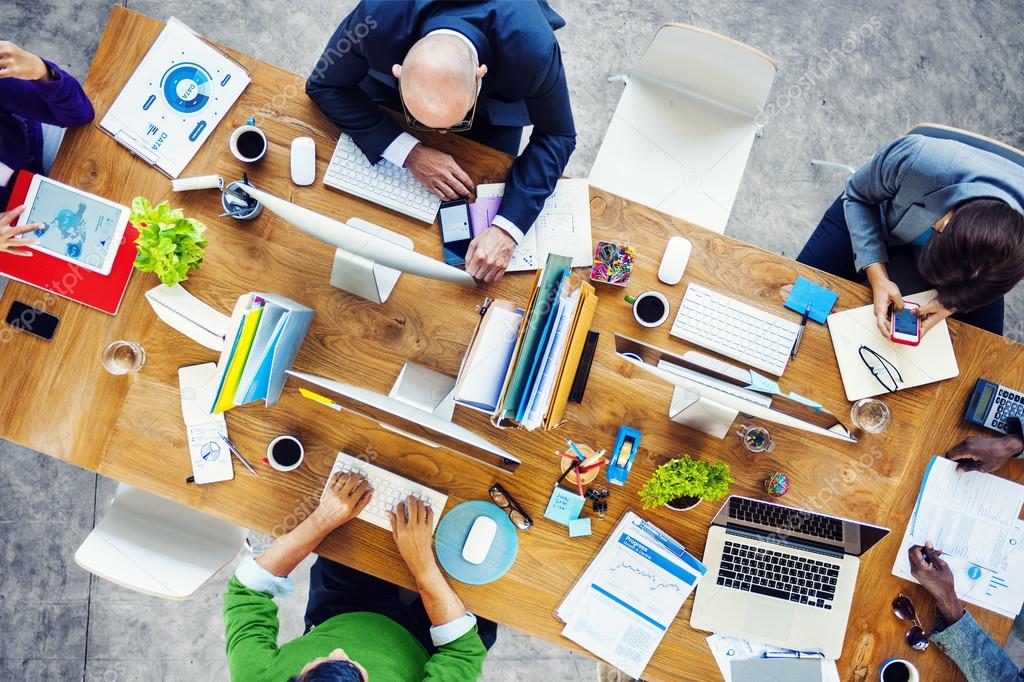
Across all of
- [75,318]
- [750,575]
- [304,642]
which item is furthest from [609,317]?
[75,318]

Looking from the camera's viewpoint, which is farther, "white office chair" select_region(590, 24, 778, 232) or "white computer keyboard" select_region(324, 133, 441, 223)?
"white office chair" select_region(590, 24, 778, 232)

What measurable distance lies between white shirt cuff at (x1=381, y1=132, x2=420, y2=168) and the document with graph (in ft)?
3.63

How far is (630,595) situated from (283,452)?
97 centimetres

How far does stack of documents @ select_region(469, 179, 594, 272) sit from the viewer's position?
5.61ft

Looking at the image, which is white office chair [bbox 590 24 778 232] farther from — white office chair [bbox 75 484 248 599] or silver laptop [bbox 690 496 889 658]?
white office chair [bbox 75 484 248 599]

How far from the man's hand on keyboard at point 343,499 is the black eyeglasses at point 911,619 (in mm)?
1415

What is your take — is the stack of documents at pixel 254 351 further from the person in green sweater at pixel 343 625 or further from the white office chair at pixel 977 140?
the white office chair at pixel 977 140

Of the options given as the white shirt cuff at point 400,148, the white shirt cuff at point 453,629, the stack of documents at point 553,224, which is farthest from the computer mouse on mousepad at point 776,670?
the white shirt cuff at point 400,148

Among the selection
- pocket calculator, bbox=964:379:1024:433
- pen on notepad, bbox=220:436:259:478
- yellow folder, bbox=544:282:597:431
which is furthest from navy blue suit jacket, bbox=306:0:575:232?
pocket calculator, bbox=964:379:1024:433

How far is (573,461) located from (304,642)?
83 cm

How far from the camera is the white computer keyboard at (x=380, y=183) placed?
1693mm

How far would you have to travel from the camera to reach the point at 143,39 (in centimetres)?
168

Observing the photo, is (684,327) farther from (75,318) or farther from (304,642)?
(75,318)

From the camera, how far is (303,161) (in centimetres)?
168
